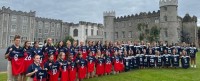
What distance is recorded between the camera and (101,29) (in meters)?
86.7

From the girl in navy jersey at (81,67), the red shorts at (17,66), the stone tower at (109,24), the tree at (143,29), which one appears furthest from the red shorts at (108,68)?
the stone tower at (109,24)

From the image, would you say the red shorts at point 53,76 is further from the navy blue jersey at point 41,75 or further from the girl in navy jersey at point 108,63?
the girl in navy jersey at point 108,63

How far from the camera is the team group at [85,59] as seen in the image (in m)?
9.65

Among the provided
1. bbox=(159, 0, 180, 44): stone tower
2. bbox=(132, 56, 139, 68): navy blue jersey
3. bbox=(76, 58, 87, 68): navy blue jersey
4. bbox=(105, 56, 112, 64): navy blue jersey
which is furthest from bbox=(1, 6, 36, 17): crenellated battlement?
bbox=(76, 58, 87, 68): navy blue jersey

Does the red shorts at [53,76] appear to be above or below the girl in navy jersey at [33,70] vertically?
below

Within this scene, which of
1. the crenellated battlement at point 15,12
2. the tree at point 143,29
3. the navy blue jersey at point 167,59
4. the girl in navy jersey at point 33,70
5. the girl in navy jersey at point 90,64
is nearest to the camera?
the girl in navy jersey at point 33,70

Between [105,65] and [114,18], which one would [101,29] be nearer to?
[114,18]

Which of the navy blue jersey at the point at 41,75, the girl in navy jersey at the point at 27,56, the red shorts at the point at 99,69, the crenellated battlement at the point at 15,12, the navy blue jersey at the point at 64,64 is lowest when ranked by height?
the red shorts at the point at 99,69

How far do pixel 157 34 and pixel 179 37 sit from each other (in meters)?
7.65

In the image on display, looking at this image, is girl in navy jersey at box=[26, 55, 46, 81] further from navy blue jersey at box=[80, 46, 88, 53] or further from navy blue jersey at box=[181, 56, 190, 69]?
navy blue jersey at box=[181, 56, 190, 69]

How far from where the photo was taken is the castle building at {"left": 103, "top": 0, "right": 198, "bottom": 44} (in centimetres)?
5688

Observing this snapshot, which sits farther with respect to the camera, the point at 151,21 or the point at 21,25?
the point at 21,25

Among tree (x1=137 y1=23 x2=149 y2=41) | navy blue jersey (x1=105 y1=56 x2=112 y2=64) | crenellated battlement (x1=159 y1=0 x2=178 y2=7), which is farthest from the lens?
tree (x1=137 y1=23 x2=149 y2=41)

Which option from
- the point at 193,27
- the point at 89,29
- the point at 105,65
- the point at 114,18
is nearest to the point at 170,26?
the point at 193,27
